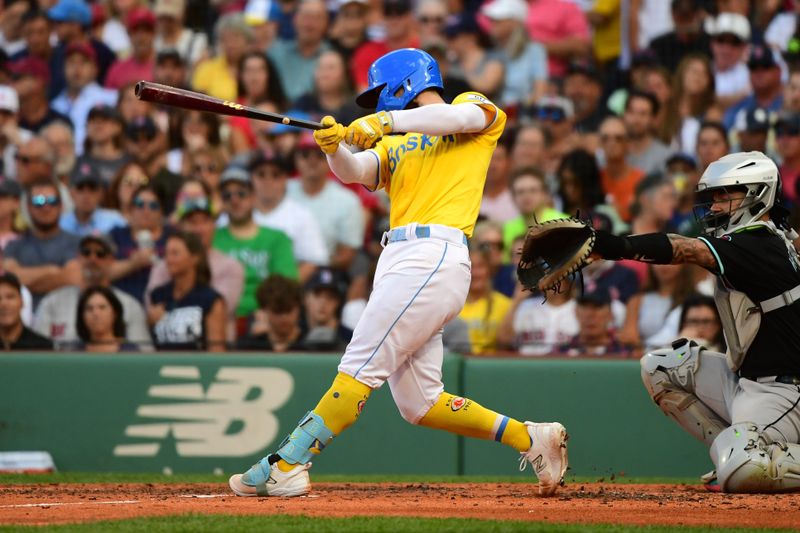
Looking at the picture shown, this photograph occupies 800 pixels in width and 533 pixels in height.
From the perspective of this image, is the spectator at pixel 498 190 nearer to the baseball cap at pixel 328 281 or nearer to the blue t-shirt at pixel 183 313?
the baseball cap at pixel 328 281

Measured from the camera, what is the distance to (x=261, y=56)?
11539mm

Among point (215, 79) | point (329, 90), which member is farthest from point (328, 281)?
point (215, 79)

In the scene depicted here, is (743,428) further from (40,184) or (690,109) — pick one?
(40,184)

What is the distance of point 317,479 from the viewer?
7770 mm

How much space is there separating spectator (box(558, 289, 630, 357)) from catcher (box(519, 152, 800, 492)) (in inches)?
90.4

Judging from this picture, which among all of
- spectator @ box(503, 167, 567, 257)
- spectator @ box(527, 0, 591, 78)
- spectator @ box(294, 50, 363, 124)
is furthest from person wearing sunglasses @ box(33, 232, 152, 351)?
spectator @ box(527, 0, 591, 78)

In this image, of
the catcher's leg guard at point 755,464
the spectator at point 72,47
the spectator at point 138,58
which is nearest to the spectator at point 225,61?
the spectator at point 138,58

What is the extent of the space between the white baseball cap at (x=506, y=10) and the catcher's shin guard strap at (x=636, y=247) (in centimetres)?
649

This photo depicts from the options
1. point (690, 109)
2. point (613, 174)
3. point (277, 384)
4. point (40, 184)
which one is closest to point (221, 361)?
point (277, 384)

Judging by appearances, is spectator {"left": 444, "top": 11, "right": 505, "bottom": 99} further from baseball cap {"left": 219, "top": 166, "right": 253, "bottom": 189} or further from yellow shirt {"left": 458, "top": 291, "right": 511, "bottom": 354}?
yellow shirt {"left": 458, "top": 291, "right": 511, "bottom": 354}

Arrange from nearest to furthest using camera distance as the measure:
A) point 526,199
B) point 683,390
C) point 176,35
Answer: point 683,390 < point 526,199 < point 176,35

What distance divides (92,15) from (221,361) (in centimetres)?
543

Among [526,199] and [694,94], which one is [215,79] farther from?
[694,94]

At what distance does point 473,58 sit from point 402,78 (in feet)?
18.9
